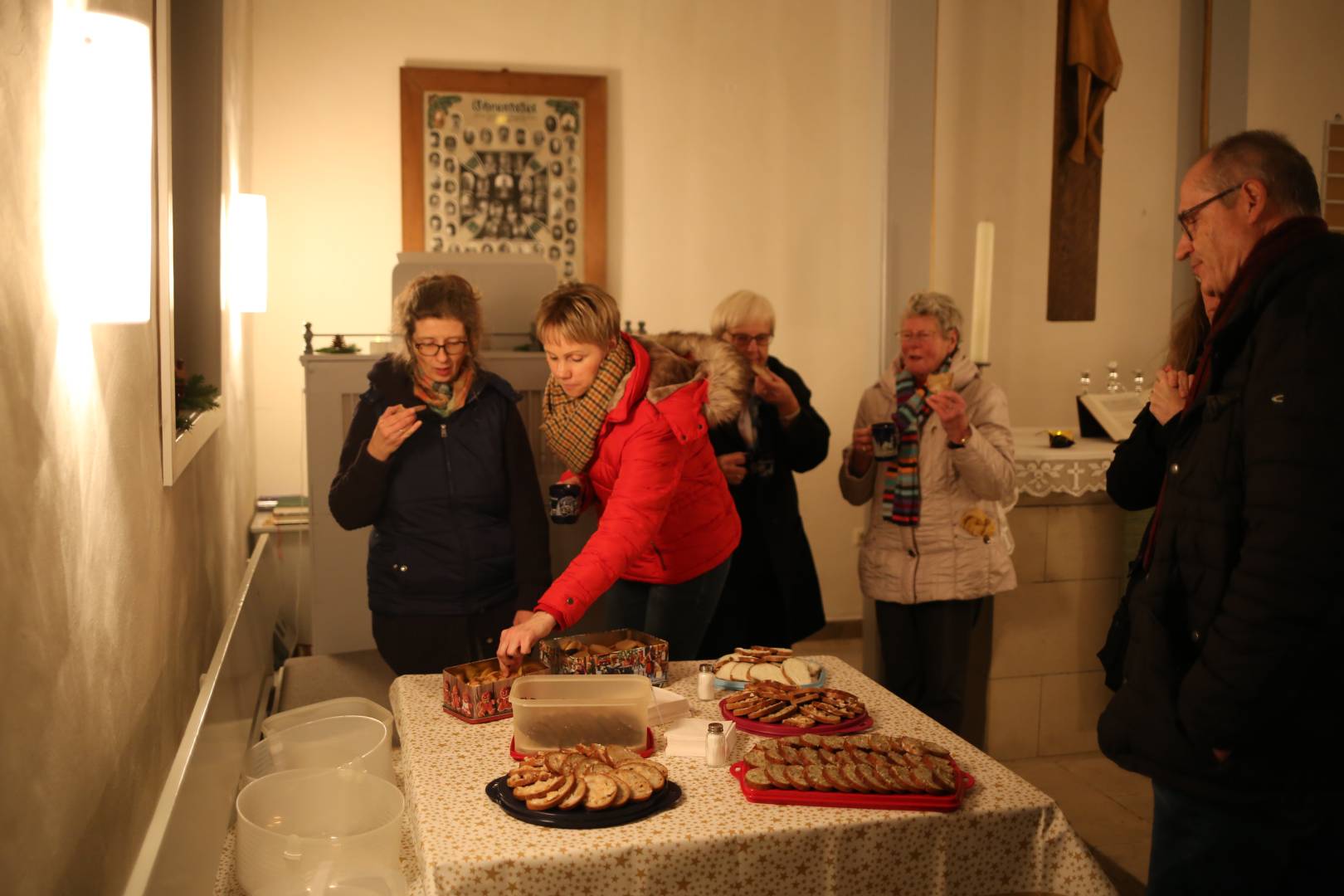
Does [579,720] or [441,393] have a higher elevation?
[441,393]

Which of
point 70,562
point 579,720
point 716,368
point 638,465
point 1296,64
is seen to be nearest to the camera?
point 70,562

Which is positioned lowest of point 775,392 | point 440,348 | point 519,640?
point 519,640

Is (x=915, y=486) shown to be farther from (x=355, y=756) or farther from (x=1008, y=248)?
(x=1008, y=248)

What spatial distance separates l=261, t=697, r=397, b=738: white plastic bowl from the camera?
7.57 ft

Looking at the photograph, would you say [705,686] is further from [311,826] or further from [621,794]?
[311,826]

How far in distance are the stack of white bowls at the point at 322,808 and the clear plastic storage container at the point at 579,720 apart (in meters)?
0.24

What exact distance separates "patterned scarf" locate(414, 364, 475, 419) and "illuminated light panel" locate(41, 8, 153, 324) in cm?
71

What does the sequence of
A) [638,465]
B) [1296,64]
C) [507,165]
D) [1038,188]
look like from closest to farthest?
[638,465] < [507,165] < [1038,188] < [1296,64]

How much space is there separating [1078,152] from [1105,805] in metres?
2.91

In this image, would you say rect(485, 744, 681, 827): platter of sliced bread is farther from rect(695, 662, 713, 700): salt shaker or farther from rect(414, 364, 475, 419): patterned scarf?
rect(414, 364, 475, 419): patterned scarf

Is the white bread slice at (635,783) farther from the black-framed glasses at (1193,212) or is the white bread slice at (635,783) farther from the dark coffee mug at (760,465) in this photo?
the dark coffee mug at (760,465)

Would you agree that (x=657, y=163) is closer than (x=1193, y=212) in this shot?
No

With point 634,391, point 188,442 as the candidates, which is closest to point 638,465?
point 634,391

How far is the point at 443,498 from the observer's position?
262cm
